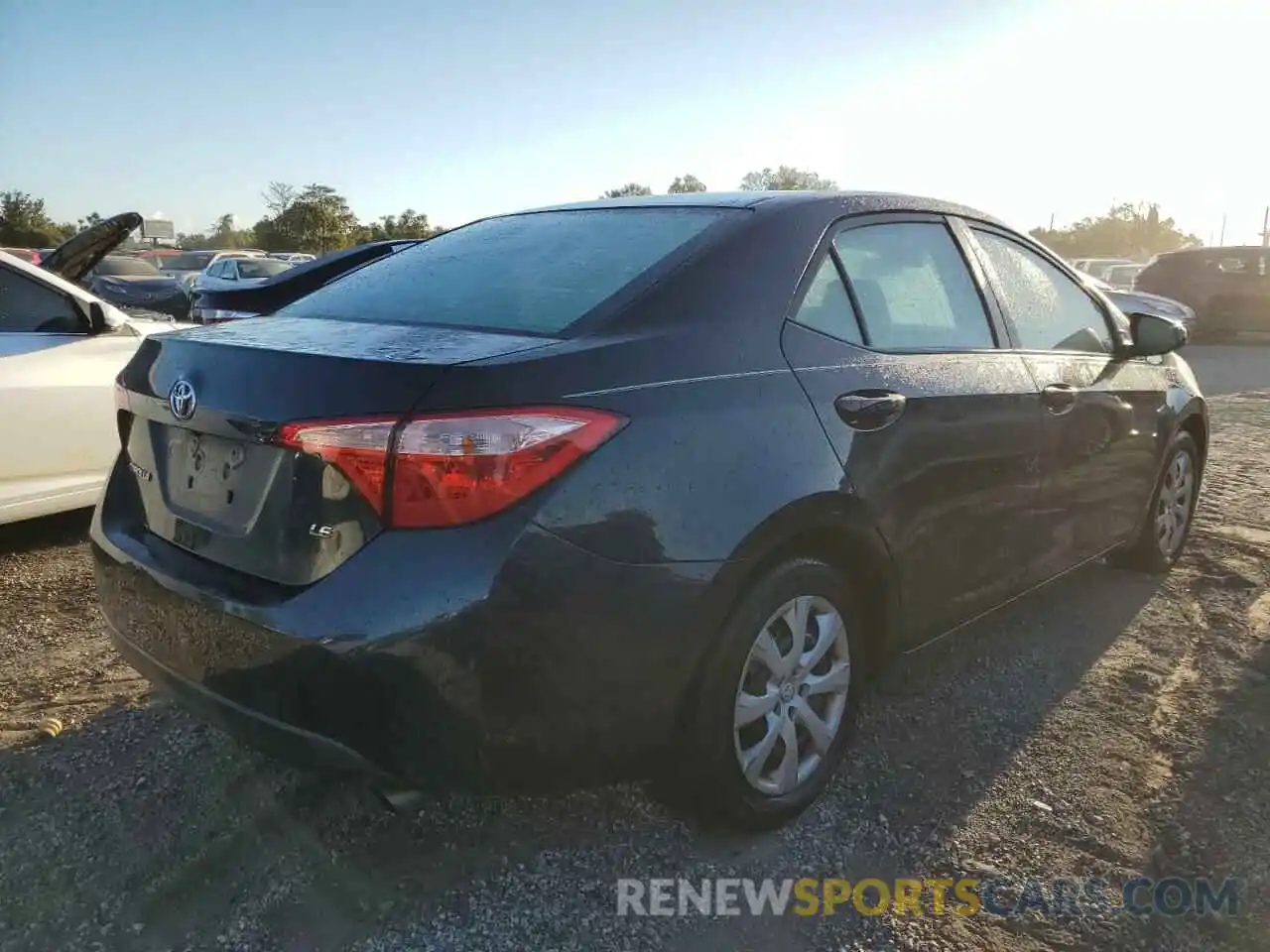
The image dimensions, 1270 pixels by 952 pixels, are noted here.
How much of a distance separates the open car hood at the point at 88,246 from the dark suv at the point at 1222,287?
17.7m

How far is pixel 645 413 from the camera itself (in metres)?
2.15

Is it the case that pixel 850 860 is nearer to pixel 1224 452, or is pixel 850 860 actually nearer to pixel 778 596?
pixel 778 596

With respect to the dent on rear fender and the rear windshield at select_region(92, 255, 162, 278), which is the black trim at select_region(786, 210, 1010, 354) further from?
the rear windshield at select_region(92, 255, 162, 278)

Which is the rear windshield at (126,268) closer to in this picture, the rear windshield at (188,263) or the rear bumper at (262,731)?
the rear windshield at (188,263)

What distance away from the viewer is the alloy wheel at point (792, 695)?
2471 mm

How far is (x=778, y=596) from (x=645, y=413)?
1.96 ft

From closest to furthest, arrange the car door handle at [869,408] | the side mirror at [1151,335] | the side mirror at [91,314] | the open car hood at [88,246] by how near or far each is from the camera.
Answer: the car door handle at [869,408], the side mirror at [1151,335], the side mirror at [91,314], the open car hood at [88,246]

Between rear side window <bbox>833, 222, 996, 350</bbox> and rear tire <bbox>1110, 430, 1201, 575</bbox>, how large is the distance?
1.72 meters

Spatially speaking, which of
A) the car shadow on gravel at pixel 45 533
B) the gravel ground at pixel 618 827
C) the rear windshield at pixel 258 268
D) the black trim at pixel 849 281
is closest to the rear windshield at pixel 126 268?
the rear windshield at pixel 258 268

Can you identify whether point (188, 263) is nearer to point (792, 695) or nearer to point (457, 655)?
point (792, 695)

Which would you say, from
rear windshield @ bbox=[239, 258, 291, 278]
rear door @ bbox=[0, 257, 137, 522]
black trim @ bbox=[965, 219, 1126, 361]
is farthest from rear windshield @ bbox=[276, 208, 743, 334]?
rear windshield @ bbox=[239, 258, 291, 278]

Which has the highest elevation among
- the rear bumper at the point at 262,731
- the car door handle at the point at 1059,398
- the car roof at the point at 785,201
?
the car roof at the point at 785,201

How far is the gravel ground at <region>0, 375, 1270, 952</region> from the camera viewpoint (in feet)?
7.51

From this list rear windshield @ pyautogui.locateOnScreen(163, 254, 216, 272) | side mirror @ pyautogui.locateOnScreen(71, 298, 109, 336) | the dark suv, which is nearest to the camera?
side mirror @ pyautogui.locateOnScreen(71, 298, 109, 336)
